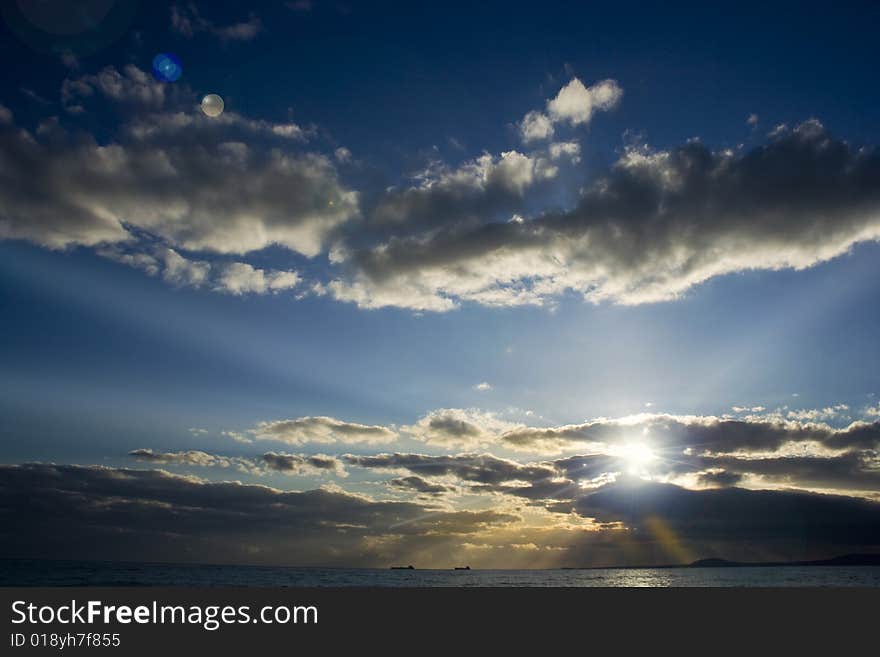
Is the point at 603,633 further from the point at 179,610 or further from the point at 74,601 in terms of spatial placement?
the point at 74,601

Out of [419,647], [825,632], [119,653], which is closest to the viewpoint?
[119,653]

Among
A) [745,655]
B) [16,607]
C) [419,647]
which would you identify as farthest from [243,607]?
[745,655]

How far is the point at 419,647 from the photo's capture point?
23047 millimetres

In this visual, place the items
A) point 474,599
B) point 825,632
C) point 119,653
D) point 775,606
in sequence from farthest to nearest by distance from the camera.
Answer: point 474,599 < point 775,606 < point 825,632 < point 119,653

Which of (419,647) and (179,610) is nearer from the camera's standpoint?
(419,647)

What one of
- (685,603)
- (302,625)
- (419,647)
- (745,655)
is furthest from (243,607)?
(685,603)

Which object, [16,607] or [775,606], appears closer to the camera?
[16,607]

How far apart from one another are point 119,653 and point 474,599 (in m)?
23.6

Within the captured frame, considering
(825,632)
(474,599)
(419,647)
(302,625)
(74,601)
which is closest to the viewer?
(419,647)

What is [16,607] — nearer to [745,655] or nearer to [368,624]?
[368,624]

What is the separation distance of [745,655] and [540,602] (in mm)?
16831

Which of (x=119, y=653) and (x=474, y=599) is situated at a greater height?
(x=119, y=653)

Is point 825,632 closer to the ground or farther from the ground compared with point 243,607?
closer to the ground

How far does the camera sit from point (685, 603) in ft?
118
